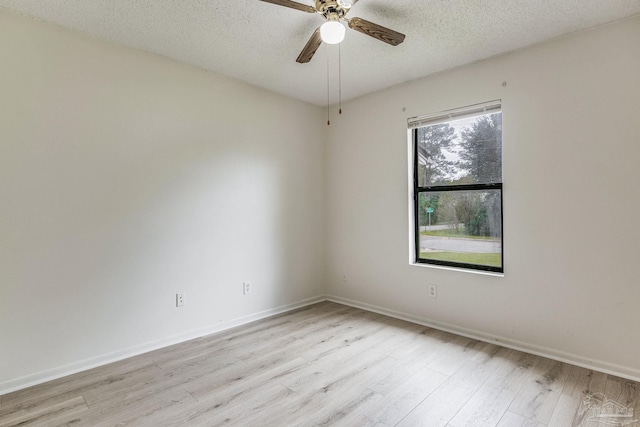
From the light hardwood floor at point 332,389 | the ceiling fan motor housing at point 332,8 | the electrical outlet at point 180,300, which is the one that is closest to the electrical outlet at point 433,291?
the light hardwood floor at point 332,389

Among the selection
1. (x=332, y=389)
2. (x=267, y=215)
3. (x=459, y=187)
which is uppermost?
Answer: (x=459, y=187)

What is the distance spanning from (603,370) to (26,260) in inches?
159

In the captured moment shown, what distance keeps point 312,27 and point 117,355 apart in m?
2.87

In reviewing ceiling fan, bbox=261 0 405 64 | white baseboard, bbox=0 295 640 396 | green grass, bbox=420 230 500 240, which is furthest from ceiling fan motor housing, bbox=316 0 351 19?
white baseboard, bbox=0 295 640 396

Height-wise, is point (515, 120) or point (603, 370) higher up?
point (515, 120)

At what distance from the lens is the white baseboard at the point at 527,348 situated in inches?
88.9

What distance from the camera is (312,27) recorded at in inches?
93.0

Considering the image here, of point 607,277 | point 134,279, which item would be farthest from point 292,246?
point 607,277

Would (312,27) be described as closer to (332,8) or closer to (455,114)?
(332,8)

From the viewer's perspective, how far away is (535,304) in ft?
8.57

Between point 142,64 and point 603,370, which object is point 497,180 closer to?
point 603,370

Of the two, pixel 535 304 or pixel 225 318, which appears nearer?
pixel 535 304

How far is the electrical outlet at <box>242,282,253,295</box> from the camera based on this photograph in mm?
3375

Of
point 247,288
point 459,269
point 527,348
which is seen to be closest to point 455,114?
point 459,269
